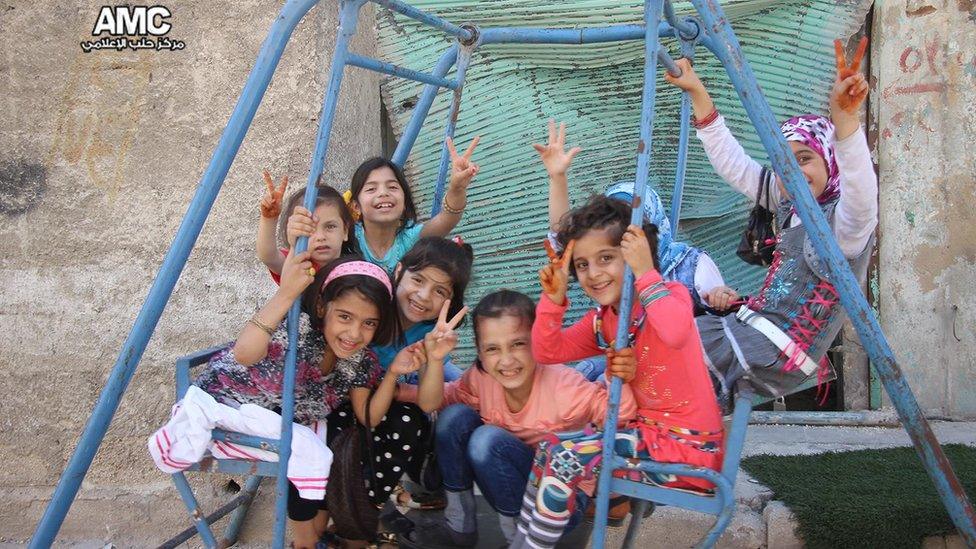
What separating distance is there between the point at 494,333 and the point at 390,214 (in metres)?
0.63

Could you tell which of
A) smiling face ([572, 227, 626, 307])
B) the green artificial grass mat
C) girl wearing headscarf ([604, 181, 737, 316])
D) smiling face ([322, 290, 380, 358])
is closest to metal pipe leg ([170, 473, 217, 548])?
smiling face ([322, 290, 380, 358])

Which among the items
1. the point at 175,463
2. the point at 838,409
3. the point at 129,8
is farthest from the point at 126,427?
the point at 838,409

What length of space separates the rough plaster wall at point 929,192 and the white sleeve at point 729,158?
1.50 metres

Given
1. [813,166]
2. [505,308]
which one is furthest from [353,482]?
[813,166]

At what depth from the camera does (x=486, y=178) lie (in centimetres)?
363

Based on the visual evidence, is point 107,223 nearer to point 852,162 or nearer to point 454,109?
point 454,109

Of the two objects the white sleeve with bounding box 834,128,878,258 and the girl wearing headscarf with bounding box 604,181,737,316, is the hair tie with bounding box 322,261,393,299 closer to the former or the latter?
the girl wearing headscarf with bounding box 604,181,737,316

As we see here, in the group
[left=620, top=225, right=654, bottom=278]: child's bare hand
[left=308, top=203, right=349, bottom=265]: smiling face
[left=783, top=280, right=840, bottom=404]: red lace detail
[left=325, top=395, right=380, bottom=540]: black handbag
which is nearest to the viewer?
[left=620, top=225, right=654, bottom=278]: child's bare hand

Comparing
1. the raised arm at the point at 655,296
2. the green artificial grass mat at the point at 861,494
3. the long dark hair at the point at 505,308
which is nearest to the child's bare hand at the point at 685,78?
the raised arm at the point at 655,296

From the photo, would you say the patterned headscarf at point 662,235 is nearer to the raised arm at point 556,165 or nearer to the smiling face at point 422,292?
the raised arm at point 556,165

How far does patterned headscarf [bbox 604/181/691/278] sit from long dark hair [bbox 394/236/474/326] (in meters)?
0.44

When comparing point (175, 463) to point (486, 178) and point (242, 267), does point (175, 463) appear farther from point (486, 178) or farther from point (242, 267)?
point (486, 178)

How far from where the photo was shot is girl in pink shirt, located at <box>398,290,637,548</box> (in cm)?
216

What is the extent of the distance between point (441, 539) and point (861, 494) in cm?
137
